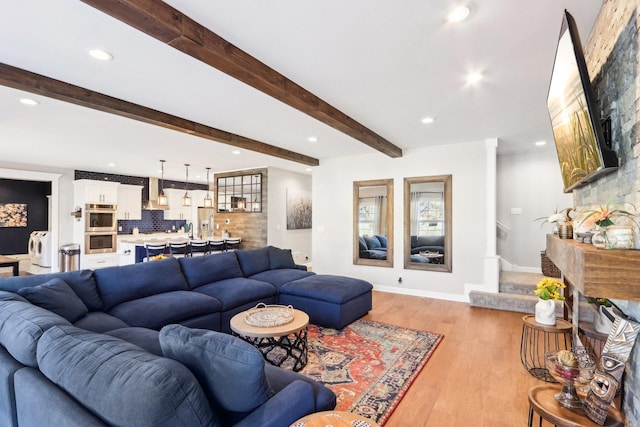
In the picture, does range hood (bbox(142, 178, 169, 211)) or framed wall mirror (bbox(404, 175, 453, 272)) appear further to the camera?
range hood (bbox(142, 178, 169, 211))

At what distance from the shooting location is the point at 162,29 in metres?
1.87

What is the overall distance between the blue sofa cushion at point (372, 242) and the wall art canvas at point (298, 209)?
2.69 meters

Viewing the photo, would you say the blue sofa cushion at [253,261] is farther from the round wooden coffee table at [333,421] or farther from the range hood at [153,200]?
the range hood at [153,200]

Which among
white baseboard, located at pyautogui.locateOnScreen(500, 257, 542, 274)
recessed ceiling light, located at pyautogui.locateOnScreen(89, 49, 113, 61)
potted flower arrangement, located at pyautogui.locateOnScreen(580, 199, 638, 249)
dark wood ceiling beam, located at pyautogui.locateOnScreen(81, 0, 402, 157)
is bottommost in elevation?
white baseboard, located at pyautogui.locateOnScreen(500, 257, 542, 274)

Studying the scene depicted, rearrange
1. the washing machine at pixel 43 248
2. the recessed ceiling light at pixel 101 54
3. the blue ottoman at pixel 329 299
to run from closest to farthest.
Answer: the recessed ceiling light at pixel 101 54, the blue ottoman at pixel 329 299, the washing machine at pixel 43 248

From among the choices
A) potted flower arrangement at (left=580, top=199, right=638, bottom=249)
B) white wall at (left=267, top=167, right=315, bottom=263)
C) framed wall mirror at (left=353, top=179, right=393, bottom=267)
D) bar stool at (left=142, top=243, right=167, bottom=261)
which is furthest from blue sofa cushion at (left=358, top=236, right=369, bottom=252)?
potted flower arrangement at (left=580, top=199, right=638, bottom=249)

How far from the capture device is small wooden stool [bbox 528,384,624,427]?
1443mm

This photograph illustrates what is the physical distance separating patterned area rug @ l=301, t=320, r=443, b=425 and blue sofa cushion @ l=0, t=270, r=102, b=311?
2056mm

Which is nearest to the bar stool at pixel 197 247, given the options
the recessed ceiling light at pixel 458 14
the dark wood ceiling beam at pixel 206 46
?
the dark wood ceiling beam at pixel 206 46

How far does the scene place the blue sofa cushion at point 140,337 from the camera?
7.15ft

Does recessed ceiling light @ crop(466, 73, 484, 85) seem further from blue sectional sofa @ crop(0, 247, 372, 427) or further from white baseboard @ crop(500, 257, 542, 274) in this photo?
white baseboard @ crop(500, 257, 542, 274)

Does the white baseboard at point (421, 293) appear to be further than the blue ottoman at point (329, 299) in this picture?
Yes

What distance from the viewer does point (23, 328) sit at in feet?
4.99

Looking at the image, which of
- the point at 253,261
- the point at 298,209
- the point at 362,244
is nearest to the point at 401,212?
the point at 362,244
